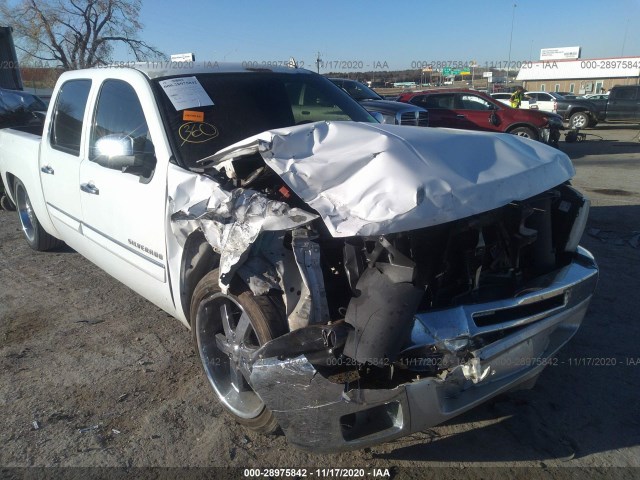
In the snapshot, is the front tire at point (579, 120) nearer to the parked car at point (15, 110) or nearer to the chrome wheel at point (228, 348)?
the parked car at point (15, 110)

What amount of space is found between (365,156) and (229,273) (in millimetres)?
863

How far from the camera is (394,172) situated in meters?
2.32

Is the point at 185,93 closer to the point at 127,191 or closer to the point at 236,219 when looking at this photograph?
the point at 127,191

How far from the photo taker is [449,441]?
2.74m

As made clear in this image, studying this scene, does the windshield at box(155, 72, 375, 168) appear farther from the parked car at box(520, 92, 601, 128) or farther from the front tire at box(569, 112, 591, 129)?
the front tire at box(569, 112, 591, 129)

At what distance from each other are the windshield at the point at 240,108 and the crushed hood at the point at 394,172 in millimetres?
481

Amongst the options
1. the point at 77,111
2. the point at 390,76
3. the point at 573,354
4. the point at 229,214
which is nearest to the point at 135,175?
the point at 229,214

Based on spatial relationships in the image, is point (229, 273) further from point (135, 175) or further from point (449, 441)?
point (449, 441)

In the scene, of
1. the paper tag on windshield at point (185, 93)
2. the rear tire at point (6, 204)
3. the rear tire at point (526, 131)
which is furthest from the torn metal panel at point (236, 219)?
the rear tire at point (526, 131)

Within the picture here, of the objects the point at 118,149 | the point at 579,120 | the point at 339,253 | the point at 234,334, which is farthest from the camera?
the point at 579,120

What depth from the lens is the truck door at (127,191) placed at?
313 cm

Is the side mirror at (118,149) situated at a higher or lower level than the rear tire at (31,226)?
higher

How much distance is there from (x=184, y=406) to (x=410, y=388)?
159 centimetres

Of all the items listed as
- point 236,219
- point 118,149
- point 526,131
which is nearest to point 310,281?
point 236,219
